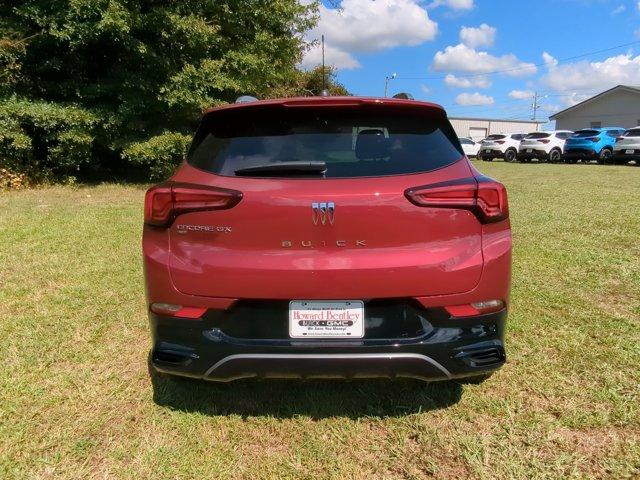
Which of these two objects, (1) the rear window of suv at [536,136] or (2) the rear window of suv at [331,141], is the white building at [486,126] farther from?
(2) the rear window of suv at [331,141]

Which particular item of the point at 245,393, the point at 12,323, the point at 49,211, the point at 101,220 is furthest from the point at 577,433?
the point at 49,211

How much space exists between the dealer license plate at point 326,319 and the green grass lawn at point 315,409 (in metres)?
0.59

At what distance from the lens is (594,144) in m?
22.3

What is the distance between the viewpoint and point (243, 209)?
2.09 metres

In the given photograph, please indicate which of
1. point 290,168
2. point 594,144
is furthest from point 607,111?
point 290,168

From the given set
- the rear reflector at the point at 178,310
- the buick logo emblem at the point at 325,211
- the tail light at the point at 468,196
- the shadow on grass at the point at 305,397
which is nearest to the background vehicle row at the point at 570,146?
the shadow on grass at the point at 305,397

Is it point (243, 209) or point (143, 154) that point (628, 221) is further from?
point (143, 154)

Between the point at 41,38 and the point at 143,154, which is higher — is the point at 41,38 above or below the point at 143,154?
above

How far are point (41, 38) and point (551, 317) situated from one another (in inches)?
443

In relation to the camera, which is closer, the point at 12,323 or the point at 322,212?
the point at 322,212

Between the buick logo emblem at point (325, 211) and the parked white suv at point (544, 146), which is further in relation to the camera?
the parked white suv at point (544, 146)

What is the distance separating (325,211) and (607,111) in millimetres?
46704

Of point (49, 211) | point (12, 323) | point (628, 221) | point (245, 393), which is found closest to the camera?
point (245, 393)

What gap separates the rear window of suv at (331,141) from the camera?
221cm
